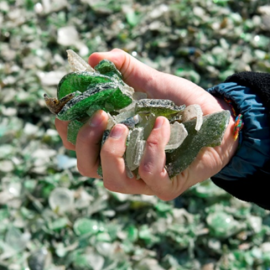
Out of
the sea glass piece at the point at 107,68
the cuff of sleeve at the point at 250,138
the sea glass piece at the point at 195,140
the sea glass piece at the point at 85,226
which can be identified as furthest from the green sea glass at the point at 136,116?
the sea glass piece at the point at 85,226

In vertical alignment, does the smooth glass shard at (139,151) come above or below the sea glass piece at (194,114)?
below

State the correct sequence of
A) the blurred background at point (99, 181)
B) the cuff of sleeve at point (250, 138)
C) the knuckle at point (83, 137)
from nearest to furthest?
the knuckle at point (83, 137), the cuff of sleeve at point (250, 138), the blurred background at point (99, 181)

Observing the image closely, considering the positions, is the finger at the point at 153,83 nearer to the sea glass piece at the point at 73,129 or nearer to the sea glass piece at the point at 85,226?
the sea glass piece at the point at 73,129

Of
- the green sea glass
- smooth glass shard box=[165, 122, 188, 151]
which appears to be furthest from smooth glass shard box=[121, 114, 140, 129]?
smooth glass shard box=[165, 122, 188, 151]

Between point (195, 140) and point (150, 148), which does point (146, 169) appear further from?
point (195, 140)

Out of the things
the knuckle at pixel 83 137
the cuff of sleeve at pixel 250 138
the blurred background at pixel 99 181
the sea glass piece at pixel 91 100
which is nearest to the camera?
the sea glass piece at pixel 91 100

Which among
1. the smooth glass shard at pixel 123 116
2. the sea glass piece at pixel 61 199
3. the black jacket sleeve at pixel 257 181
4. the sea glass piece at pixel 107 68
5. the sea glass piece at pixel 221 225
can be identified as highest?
the sea glass piece at pixel 107 68

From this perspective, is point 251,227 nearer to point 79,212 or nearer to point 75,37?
point 79,212
